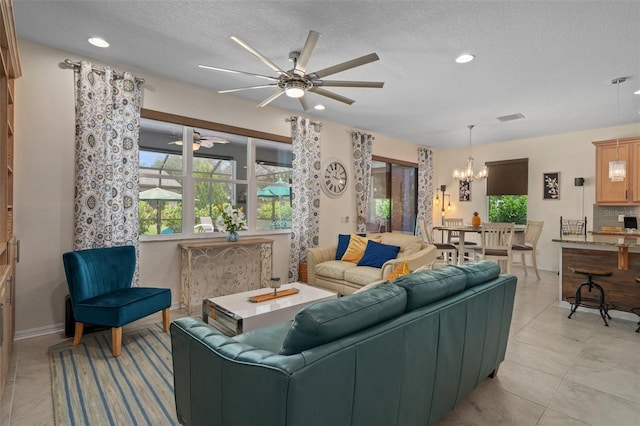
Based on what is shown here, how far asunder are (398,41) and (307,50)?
1.07m

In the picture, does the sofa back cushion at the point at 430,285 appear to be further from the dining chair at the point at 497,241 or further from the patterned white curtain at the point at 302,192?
the dining chair at the point at 497,241

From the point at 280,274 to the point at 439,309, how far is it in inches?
142

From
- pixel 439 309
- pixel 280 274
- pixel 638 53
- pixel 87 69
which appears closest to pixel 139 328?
pixel 280 274

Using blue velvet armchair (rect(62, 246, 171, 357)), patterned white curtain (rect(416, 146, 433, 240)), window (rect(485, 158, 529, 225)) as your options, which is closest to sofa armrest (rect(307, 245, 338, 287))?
blue velvet armchair (rect(62, 246, 171, 357))

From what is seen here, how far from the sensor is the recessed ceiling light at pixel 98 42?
2953 mm

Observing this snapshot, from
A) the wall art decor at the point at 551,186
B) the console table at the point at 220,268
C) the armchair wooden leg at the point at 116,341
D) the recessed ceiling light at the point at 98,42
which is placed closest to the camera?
the armchair wooden leg at the point at 116,341

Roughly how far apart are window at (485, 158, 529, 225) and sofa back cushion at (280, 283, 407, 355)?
21.9ft

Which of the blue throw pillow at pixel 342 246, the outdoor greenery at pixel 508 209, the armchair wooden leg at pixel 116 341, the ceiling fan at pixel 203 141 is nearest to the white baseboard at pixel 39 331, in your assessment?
the armchair wooden leg at pixel 116 341

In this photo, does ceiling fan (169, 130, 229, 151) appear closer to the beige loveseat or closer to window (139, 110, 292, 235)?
window (139, 110, 292, 235)

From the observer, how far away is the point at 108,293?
3025mm

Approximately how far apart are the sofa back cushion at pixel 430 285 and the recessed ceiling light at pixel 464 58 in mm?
2358

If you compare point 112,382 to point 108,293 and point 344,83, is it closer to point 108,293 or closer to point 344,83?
point 108,293

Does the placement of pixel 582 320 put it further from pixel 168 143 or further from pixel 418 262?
pixel 168 143

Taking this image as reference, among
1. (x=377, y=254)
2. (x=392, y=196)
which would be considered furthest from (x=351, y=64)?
(x=392, y=196)
